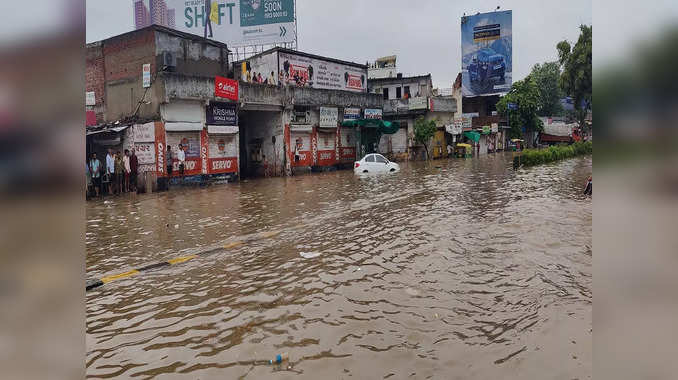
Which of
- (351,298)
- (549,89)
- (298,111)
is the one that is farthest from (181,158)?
(549,89)

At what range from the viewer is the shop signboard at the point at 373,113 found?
33.2 meters

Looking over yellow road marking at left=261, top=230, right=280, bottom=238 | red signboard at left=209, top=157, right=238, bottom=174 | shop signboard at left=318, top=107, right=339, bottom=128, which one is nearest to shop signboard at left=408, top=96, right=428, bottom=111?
shop signboard at left=318, top=107, right=339, bottom=128

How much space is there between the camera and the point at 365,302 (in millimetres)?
4773

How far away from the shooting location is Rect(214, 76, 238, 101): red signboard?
21594 mm

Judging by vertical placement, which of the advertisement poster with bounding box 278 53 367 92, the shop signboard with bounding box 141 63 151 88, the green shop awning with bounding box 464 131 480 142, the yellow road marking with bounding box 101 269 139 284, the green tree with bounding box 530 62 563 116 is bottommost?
the yellow road marking with bounding box 101 269 139 284

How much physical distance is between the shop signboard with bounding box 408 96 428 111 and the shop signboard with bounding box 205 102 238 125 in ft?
63.1

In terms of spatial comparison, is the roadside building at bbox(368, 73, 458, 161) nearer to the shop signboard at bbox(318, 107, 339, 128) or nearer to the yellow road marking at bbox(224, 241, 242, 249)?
the shop signboard at bbox(318, 107, 339, 128)

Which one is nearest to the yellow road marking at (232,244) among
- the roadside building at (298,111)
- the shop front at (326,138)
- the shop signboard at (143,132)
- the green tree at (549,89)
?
the shop signboard at (143,132)

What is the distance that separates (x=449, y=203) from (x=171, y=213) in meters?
7.50

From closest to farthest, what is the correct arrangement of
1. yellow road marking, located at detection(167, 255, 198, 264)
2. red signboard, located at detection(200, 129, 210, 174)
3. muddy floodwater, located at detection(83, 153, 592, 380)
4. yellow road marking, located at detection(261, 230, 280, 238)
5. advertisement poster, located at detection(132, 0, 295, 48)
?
muddy floodwater, located at detection(83, 153, 592, 380), yellow road marking, located at detection(167, 255, 198, 264), yellow road marking, located at detection(261, 230, 280, 238), red signboard, located at detection(200, 129, 210, 174), advertisement poster, located at detection(132, 0, 295, 48)

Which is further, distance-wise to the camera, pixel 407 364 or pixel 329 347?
pixel 329 347
